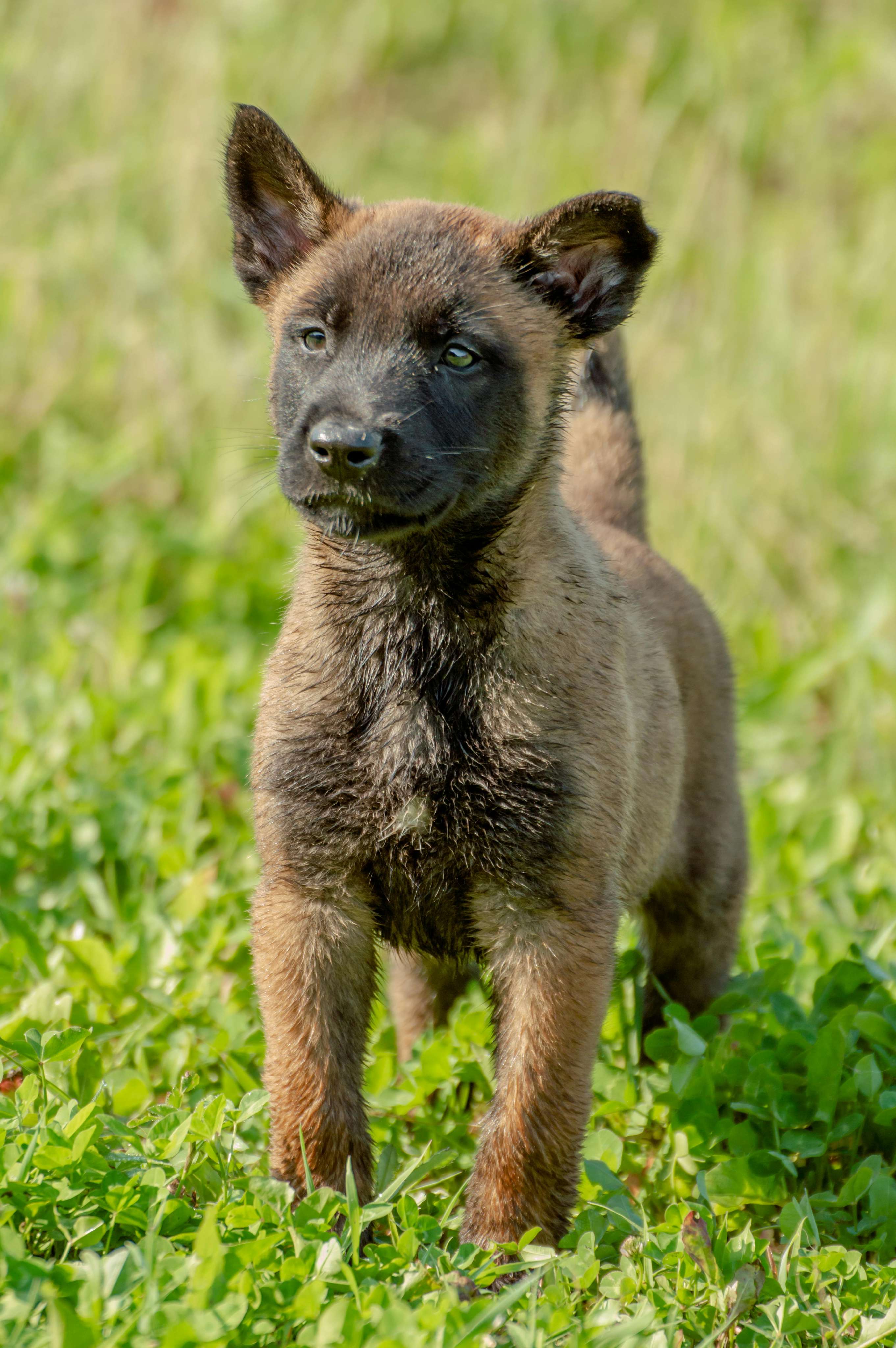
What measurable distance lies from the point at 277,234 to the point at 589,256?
710 mm

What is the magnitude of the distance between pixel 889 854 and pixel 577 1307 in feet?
8.70

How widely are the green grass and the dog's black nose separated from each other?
1245 mm

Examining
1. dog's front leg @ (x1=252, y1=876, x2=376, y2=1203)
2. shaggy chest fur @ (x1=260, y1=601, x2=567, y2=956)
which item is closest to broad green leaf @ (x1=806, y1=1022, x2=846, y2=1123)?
shaggy chest fur @ (x1=260, y1=601, x2=567, y2=956)

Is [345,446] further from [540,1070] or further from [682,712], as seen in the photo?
[682,712]

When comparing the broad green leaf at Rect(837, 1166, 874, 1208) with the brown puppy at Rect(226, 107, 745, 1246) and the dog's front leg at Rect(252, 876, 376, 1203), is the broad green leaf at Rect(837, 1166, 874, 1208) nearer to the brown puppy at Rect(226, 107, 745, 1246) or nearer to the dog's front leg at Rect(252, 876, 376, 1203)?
the brown puppy at Rect(226, 107, 745, 1246)

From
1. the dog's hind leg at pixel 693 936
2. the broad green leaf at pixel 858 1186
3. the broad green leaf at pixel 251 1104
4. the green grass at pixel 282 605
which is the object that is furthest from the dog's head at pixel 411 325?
the broad green leaf at pixel 858 1186

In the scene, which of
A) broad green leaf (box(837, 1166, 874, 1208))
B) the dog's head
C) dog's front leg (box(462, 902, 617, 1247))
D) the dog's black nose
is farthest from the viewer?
broad green leaf (box(837, 1166, 874, 1208))

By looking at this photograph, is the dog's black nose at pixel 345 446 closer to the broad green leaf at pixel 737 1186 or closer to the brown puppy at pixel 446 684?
the brown puppy at pixel 446 684

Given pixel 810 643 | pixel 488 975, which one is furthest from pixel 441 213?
pixel 810 643

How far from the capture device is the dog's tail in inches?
155

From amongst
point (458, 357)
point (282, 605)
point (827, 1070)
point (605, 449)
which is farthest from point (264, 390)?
point (827, 1070)

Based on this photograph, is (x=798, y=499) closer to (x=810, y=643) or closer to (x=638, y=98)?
(x=810, y=643)

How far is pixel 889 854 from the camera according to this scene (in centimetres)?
491

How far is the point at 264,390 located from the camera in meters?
6.00
